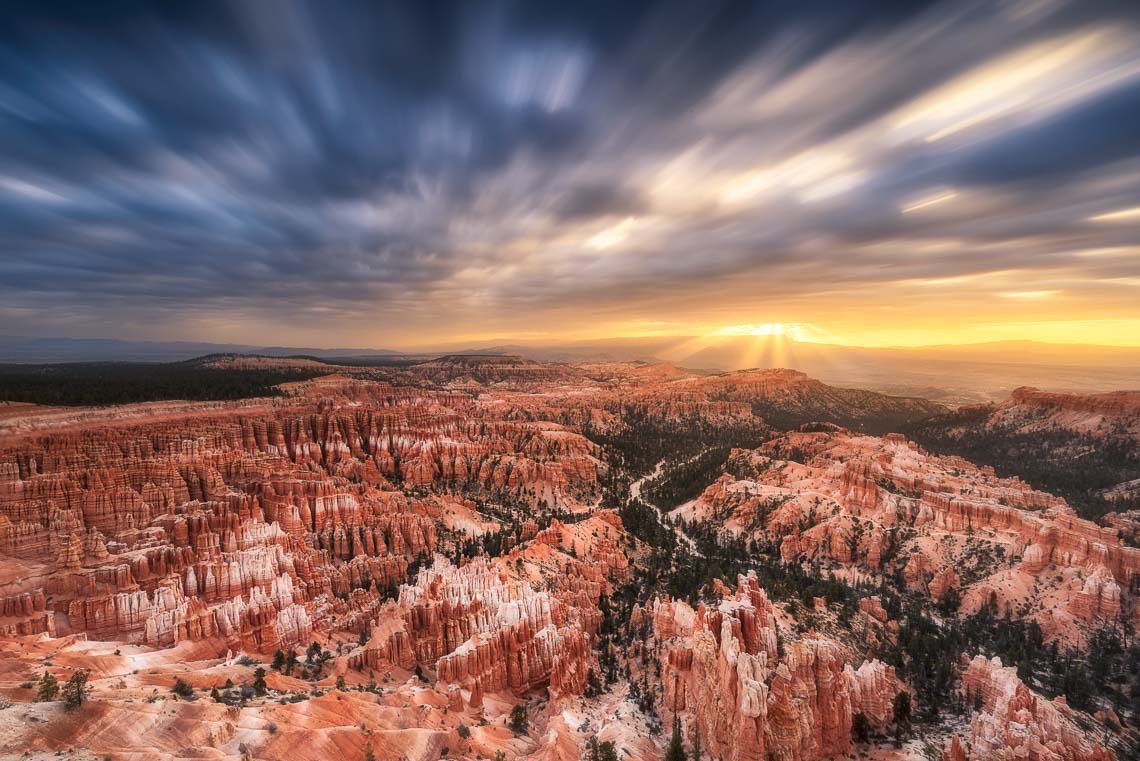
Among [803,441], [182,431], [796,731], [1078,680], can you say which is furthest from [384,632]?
[803,441]

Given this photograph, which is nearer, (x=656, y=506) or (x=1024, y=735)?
(x=1024, y=735)

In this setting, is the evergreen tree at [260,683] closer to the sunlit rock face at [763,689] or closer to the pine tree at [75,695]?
the pine tree at [75,695]

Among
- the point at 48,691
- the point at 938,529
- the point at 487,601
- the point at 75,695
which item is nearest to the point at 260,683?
the point at 48,691

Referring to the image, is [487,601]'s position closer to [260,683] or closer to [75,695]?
[260,683]

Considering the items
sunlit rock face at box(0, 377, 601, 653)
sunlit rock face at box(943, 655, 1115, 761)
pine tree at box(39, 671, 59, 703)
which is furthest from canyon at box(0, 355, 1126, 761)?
pine tree at box(39, 671, 59, 703)

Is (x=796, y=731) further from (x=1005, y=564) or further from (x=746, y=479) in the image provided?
(x=746, y=479)

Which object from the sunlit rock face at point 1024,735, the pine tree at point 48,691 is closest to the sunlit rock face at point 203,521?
the pine tree at point 48,691
